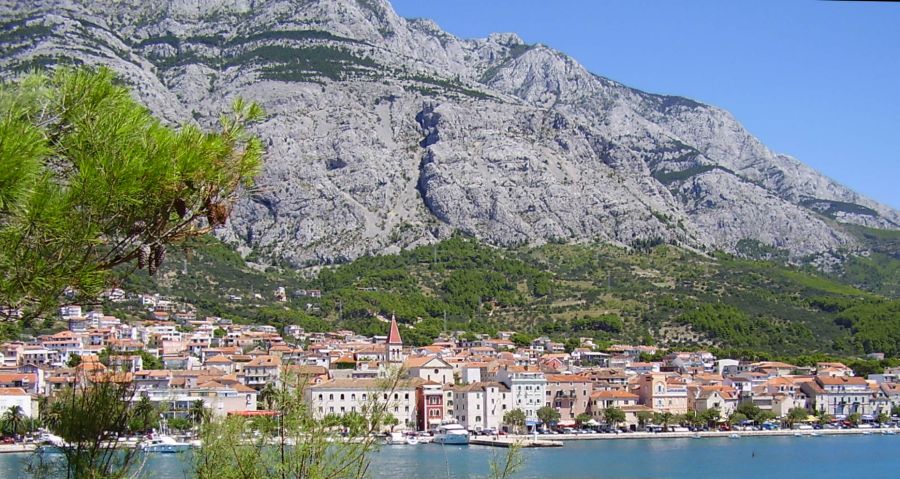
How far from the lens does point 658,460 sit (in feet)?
151

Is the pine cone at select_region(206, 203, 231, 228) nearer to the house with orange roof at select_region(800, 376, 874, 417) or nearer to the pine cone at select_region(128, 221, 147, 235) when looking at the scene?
the pine cone at select_region(128, 221, 147, 235)

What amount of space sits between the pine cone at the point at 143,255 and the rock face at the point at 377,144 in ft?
263

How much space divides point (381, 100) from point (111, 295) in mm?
107664

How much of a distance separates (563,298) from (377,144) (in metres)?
25.9

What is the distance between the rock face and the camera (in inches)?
3910

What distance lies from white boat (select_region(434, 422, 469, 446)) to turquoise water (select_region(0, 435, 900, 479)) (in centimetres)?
111

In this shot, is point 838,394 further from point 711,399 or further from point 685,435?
point 685,435

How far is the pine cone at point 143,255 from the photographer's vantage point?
20.9 feet

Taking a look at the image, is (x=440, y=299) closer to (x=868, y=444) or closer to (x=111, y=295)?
(x=868, y=444)

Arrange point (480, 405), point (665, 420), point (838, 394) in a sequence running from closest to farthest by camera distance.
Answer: point (480, 405), point (665, 420), point (838, 394)

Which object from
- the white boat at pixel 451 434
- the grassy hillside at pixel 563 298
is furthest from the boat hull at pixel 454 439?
the grassy hillside at pixel 563 298

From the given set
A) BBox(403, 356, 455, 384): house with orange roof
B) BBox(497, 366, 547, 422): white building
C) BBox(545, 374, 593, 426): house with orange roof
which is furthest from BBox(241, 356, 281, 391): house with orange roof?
BBox(545, 374, 593, 426): house with orange roof

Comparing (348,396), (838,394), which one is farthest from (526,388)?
(838,394)

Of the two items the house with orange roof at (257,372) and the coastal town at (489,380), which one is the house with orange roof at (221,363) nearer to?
the coastal town at (489,380)
